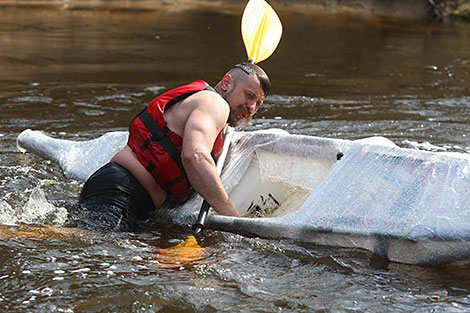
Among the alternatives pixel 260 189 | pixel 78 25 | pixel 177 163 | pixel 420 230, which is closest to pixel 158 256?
pixel 177 163

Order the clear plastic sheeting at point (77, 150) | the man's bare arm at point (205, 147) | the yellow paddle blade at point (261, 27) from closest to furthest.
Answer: the man's bare arm at point (205, 147) < the yellow paddle blade at point (261, 27) < the clear plastic sheeting at point (77, 150)

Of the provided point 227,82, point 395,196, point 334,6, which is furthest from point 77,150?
point 334,6

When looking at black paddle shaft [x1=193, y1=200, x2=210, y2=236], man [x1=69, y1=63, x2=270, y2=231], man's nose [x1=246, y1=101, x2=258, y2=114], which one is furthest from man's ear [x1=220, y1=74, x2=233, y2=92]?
black paddle shaft [x1=193, y1=200, x2=210, y2=236]

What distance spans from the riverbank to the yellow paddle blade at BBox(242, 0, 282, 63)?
11.3m

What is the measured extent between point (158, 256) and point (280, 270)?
57 centimetres

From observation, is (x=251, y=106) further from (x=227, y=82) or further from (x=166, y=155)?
(x=166, y=155)

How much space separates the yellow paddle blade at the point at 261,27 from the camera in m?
4.20

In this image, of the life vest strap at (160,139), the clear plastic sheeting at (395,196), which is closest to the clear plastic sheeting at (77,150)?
the life vest strap at (160,139)

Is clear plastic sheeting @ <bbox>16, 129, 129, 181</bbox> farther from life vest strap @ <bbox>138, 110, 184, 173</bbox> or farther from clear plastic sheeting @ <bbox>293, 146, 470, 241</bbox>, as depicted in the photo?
clear plastic sheeting @ <bbox>293, 146, 470, 241</bbox>

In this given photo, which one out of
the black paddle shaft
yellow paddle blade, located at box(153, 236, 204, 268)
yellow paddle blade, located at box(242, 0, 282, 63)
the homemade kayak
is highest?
yellow paddle blade, located at box(242, 0, 282, 63)

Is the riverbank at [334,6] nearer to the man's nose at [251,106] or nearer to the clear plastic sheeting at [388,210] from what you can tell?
the man's nose at [251,106]

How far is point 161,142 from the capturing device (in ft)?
11.1

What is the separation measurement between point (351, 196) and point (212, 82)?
5.09 m

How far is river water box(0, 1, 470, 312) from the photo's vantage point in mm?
2725
